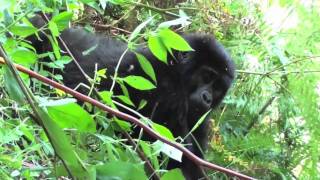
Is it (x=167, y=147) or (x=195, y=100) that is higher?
(x=167, y=147)

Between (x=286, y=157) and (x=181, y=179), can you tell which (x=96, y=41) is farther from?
(x=181, y=179)

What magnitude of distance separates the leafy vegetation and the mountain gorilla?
7 cm

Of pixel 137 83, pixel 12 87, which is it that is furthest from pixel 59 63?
pixel 12 87

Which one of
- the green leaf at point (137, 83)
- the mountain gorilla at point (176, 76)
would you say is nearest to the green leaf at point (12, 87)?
the green leaf at point (137, 83)

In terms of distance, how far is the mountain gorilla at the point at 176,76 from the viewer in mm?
2098

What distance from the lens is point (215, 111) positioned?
97.9 inches

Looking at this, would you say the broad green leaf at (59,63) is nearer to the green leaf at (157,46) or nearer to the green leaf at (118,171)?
the green leaf at (157,46)

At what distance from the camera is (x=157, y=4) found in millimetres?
2570

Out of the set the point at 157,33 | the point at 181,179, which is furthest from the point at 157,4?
the point at 181,179

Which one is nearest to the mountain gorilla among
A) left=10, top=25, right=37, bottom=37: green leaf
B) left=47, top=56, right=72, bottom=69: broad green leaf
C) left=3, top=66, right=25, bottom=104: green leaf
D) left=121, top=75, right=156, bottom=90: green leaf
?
left=47, top=56, right=72, bottom=69: broad green leaf

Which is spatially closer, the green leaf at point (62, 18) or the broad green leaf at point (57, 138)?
the broad green leaf at point (57, 138)

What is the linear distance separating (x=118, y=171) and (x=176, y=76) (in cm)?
169

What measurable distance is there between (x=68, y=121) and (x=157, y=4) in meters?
1.99

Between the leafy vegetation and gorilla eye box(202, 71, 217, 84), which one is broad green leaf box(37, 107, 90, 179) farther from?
gorilla eye box(202, 71, 217, 84)
